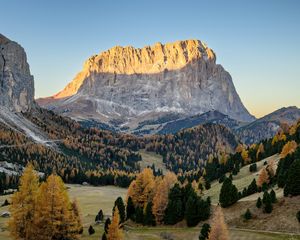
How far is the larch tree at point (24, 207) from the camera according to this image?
60.3 metres

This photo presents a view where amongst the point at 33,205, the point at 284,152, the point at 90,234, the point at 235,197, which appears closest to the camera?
the point at 33,205

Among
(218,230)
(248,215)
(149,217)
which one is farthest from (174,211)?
(218,230)

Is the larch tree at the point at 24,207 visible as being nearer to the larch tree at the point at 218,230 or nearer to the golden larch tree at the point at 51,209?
the golden larch tree at the point at 51,209

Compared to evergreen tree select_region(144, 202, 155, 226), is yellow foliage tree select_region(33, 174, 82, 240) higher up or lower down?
higher up

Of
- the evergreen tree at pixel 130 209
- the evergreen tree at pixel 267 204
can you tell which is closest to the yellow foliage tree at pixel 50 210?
the evergreen tree at pixel 267 204

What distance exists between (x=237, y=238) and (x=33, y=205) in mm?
32689

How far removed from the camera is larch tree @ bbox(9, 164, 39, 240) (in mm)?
60312

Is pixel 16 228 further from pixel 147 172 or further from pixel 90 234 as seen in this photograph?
pixel 147 172

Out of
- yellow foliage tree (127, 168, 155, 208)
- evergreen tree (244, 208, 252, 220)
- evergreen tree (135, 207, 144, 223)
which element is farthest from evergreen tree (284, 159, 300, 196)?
yellow foliage tree (127, 168, 155, 208)

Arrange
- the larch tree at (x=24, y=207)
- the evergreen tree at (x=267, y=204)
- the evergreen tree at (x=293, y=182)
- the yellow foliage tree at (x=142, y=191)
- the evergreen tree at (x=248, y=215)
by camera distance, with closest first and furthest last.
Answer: the larch tree at (x=24, y=207) → the evergreen tree at (x=267, y=204) → the evergreen tree at (x=293, y=182) → the evergreen tree at (x=248, y=215) → the yellow foliage tree at (x=142, y=191)

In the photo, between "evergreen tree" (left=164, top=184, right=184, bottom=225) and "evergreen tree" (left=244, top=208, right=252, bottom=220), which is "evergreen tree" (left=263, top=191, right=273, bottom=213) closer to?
"evergreen tree" (left=244, top=208, right=252, bottom=220)

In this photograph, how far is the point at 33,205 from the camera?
2383 inches

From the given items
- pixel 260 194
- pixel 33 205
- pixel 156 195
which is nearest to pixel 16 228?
pixel 33 205

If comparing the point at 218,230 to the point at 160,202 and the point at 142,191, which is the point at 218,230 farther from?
the point at 142,191
